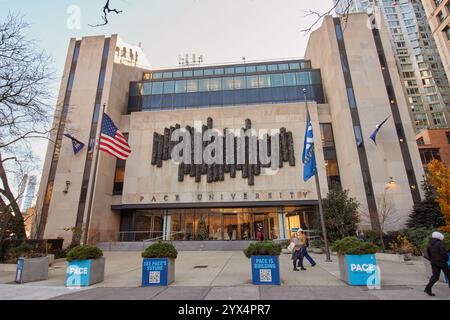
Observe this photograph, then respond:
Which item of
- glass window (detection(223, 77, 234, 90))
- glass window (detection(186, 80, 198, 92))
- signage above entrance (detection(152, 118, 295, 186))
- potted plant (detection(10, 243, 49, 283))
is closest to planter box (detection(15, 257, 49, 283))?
potted plant (detection(10, 243, 49, 283))

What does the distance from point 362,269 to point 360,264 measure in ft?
0.53

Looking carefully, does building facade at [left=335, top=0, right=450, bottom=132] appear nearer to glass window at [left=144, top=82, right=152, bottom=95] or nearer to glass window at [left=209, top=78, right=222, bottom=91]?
glass window at [left=209, top=78, right=222, bottom=91]

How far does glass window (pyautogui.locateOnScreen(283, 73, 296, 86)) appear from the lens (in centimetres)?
3412

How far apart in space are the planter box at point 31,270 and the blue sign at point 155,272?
17.6 ft

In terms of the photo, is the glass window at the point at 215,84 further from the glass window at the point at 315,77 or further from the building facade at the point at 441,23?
the building facade at the point at 441,23

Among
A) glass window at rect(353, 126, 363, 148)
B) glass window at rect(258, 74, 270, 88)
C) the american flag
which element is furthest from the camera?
glass window at rect(258, 74, 270, 88)

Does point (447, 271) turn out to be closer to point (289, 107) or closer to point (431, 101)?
point (289, 107)

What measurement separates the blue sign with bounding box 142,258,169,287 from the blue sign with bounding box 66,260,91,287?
2.23 metres

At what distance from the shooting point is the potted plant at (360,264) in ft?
25.1

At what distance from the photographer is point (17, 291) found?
8.20 metres

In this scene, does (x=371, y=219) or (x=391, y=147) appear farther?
(x=391, y=147)

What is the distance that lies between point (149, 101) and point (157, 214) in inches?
660

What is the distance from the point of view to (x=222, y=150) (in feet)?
94.9
